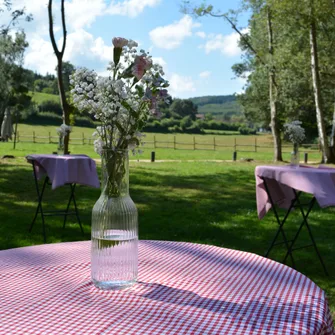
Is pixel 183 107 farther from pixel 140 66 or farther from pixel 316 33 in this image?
pixel 140 66

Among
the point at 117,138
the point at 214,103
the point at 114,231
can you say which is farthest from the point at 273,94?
the point at 214,103

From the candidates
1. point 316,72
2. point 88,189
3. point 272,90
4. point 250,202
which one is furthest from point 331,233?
point 272,90

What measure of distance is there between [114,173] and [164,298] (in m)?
0.44

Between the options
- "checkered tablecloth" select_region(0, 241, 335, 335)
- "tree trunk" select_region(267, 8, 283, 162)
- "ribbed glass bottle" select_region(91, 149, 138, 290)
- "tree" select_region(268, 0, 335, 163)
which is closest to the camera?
"checkered tablecloth" select_region(0, 241, 335, 335)

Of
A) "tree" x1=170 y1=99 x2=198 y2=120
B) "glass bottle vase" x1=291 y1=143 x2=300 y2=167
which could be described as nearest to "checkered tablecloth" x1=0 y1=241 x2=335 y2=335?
"glass bottle vase" x1=291 y1=143 x2=300 y2=167

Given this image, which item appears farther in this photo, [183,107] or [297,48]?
[183,107]

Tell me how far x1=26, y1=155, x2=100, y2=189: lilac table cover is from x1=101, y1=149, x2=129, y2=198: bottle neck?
4.26 metres

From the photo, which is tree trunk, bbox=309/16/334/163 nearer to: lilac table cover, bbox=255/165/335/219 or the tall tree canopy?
the tall tree canopy

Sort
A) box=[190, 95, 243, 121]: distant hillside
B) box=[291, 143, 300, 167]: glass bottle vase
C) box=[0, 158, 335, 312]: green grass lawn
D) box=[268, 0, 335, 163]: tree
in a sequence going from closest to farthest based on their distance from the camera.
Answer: box=[291, 143, 300, 167]: glass bottle vase < box=[0, 158, 335, 312]: green grass lawn < box=[268, 0, 335, 163]: tree < box=[190, 95, 243, 121]: distant hillside

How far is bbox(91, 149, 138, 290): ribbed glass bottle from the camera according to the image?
1.52m

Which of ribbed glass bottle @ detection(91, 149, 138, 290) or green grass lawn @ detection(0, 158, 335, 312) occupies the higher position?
ribbed glass bottle @ detection(91, 149, 138, 290)

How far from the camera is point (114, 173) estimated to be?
155 cm

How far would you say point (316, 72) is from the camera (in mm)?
17375

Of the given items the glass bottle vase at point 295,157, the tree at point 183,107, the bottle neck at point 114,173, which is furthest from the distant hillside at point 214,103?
the bottle neck at point 114,173
